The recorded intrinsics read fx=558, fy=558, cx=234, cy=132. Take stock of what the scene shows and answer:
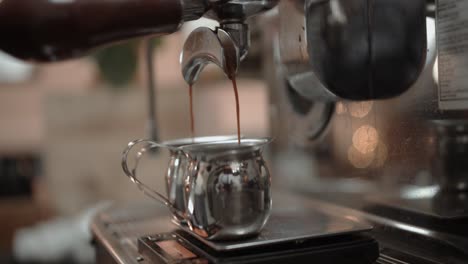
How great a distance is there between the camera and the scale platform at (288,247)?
0.42 meters

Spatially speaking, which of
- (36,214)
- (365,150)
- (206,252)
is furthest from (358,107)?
(36,214)

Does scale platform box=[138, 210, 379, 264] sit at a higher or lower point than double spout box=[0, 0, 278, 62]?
lower

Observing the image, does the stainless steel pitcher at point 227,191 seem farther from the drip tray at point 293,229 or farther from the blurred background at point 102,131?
the blurred background at point 102,131

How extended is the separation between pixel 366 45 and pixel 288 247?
7.0 inches

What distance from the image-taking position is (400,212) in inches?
22.0

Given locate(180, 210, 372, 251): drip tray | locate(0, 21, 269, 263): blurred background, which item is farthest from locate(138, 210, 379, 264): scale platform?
locate(0, 21, 269, 263): blurred background

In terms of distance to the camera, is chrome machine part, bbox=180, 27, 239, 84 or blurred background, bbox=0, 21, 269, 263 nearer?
chrome machine part, bbox=180, 27, 239, 84

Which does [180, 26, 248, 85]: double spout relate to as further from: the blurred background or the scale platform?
the blurred background

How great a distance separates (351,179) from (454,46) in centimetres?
25

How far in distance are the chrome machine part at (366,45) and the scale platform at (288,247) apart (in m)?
0.12

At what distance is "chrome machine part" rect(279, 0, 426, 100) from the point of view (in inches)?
18.1

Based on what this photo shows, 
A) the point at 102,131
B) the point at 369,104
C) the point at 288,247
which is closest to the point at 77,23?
the point at 288,247

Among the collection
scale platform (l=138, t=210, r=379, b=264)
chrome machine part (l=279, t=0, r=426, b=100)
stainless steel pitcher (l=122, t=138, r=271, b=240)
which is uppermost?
chrome machine part (l=279, t=0, r=426, b=100)

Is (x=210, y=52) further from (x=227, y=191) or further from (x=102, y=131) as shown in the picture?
(x=102, y=131)
